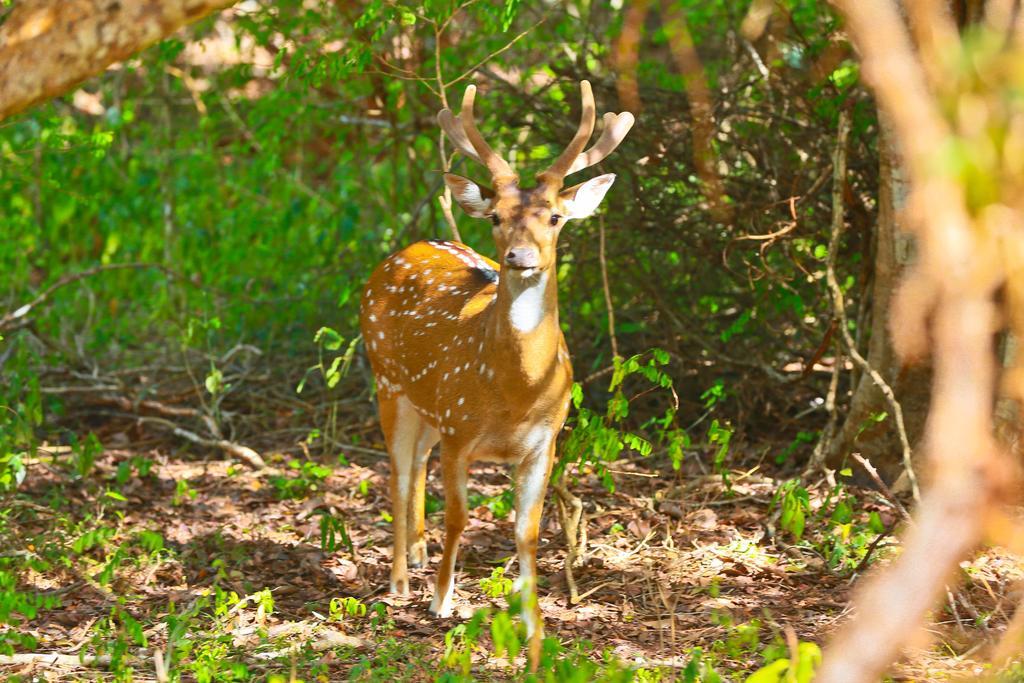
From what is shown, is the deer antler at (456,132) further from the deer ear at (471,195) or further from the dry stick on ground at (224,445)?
the dry stick on ground at (224,445)

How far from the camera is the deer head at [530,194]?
495 centimetres

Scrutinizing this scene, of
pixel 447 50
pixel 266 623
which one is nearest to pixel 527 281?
pixel 266 623

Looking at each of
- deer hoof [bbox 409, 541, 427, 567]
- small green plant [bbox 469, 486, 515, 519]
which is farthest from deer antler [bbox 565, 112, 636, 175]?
deer hoof [bbox 409, 541, 427, 567]

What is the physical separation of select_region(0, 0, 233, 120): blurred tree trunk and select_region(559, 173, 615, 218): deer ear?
196 centimetres

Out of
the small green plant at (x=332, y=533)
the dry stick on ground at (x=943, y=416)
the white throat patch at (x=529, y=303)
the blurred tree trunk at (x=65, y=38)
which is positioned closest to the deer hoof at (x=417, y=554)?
the small green plant at (x=332, y=533)

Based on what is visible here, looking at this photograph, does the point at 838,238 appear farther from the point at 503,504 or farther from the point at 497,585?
the point at 497,585

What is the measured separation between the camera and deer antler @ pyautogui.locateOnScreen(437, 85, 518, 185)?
5.24 metres

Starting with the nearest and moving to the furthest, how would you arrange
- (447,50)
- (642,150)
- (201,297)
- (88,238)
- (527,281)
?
(527,281) < (642,150) < (447,50) < (201,297) < (88,238)

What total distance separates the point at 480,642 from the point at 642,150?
3335mm

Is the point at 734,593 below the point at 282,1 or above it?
below

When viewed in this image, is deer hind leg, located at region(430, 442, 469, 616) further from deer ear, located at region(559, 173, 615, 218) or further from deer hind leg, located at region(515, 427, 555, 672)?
deer ear, located at region(559, 173, 615, 218)

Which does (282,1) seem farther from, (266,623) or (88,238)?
(266,623)

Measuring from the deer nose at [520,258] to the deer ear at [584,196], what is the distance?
16.0 inches

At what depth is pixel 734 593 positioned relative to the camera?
5727 millimetres
